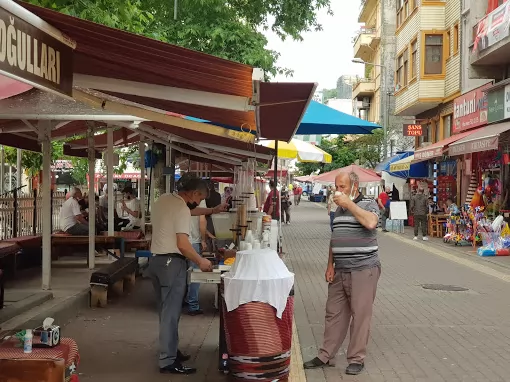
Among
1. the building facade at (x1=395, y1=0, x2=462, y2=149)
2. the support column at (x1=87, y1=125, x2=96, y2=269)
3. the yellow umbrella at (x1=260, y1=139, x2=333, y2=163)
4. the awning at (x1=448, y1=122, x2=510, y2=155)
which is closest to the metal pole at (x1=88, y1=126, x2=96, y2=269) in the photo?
the support column at (x1=87, y1=125, x2=96, y2=269)

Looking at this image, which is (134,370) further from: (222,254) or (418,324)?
(418,324)

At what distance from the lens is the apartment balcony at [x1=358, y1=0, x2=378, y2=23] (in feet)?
172

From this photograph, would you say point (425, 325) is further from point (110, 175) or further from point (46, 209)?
point (110, 175)

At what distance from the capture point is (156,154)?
16.3 m

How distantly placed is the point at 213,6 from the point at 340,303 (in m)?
14.5

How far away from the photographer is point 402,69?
106 ft

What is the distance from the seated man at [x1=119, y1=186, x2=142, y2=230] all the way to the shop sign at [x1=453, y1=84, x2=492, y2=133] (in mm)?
11321

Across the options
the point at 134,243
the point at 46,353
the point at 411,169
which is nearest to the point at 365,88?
the point at 411,169

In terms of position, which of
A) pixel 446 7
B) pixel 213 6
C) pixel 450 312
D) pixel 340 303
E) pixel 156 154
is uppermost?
pixel 446 7

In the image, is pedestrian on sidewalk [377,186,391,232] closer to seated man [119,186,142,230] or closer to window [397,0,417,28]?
window [397,0,417,28]

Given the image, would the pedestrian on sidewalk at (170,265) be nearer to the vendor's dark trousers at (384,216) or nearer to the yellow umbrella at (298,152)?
the yellow umbrella at (298,152)

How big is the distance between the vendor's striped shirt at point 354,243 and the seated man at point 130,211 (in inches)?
388

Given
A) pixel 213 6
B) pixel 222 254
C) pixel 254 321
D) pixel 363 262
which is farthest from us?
pixel 213 6

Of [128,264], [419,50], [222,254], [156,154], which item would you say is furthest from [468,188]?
[222,254]
